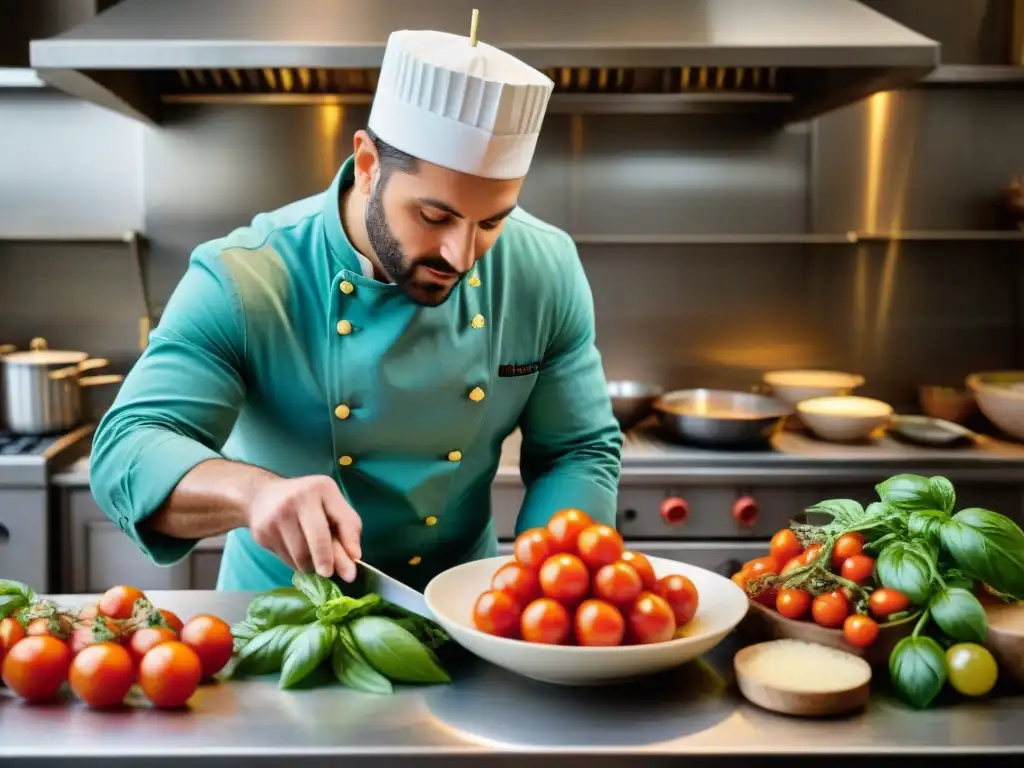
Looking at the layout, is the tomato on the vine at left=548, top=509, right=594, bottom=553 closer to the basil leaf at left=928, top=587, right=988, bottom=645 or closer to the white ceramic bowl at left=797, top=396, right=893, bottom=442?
the basil leaf at left=928, top=587, right=988, bottom=645

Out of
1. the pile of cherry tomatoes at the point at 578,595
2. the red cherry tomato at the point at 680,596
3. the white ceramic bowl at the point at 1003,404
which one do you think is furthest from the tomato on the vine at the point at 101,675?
the white ceramic bowl at the point at 1003,404

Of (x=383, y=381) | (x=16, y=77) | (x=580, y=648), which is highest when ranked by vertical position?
(x=16, y=77)

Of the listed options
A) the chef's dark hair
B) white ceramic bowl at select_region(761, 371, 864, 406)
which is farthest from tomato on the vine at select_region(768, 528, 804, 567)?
white ceramic bowl at select_region(761, 371, 864, 406)

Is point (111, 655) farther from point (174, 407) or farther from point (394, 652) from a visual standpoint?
point (174, 407)

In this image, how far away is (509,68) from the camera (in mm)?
1499

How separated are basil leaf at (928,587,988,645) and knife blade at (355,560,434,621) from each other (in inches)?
23.3

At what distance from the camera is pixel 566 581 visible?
3.91ft

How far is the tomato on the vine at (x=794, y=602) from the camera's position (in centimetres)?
133

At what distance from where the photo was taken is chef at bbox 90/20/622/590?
54.6 inches

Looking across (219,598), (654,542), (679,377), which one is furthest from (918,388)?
(219,598)

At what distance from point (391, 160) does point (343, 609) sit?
64 cm

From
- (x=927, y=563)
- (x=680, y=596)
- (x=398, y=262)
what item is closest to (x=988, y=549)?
(x=927, y=563)

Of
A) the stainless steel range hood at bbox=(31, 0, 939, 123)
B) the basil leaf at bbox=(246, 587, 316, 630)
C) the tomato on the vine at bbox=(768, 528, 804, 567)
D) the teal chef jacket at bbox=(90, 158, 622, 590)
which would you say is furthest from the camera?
the stainless steel range hood at bbox=(31, 0, 939, 123)

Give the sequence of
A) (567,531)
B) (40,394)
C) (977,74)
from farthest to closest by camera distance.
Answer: (977,74)
(40,394)
(567,531)
